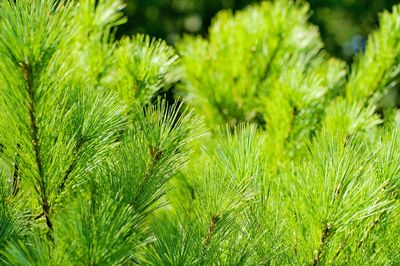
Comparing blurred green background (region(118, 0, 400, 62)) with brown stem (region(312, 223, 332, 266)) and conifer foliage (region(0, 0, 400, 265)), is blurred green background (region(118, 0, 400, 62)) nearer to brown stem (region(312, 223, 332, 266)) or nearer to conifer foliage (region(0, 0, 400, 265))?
conifer foliage (region(0, 0, 400, 265))

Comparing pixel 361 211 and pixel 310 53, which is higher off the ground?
pixel 310 53

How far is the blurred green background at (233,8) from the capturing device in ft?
14.4

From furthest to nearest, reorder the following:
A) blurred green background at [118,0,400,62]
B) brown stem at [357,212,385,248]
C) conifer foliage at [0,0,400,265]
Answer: blurred green background at [118,0,400,62] → brown stem at [357,212,385,248] → conifer foliage at [0,0,400,265]

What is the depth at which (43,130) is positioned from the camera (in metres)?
0.89

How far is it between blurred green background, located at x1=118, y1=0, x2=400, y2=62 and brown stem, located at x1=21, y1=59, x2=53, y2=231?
337 cm

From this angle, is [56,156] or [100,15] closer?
[56,156]

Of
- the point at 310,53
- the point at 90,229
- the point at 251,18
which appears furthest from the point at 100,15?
the point at 90,229

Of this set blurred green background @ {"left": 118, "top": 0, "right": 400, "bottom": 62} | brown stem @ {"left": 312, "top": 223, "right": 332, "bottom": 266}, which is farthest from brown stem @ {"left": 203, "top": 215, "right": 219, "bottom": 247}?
blurred green background @ {"left": 118, "top": 0, "right": 400, "bottom": 62}

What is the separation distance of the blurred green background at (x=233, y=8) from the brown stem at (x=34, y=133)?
337 cm

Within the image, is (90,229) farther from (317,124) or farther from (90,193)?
(317,124)

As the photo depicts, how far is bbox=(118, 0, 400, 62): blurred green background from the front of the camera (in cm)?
438

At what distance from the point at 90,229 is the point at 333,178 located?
12.6 inches

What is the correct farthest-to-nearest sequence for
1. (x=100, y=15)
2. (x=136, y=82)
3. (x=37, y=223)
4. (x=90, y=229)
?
(x=100, y=15), (x=136, y=82), (x=37, y=223), (x=90, y=229)

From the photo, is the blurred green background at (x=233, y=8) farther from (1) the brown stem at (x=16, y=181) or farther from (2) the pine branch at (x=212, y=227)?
(2) the pine branch at (x=212, y=227)
